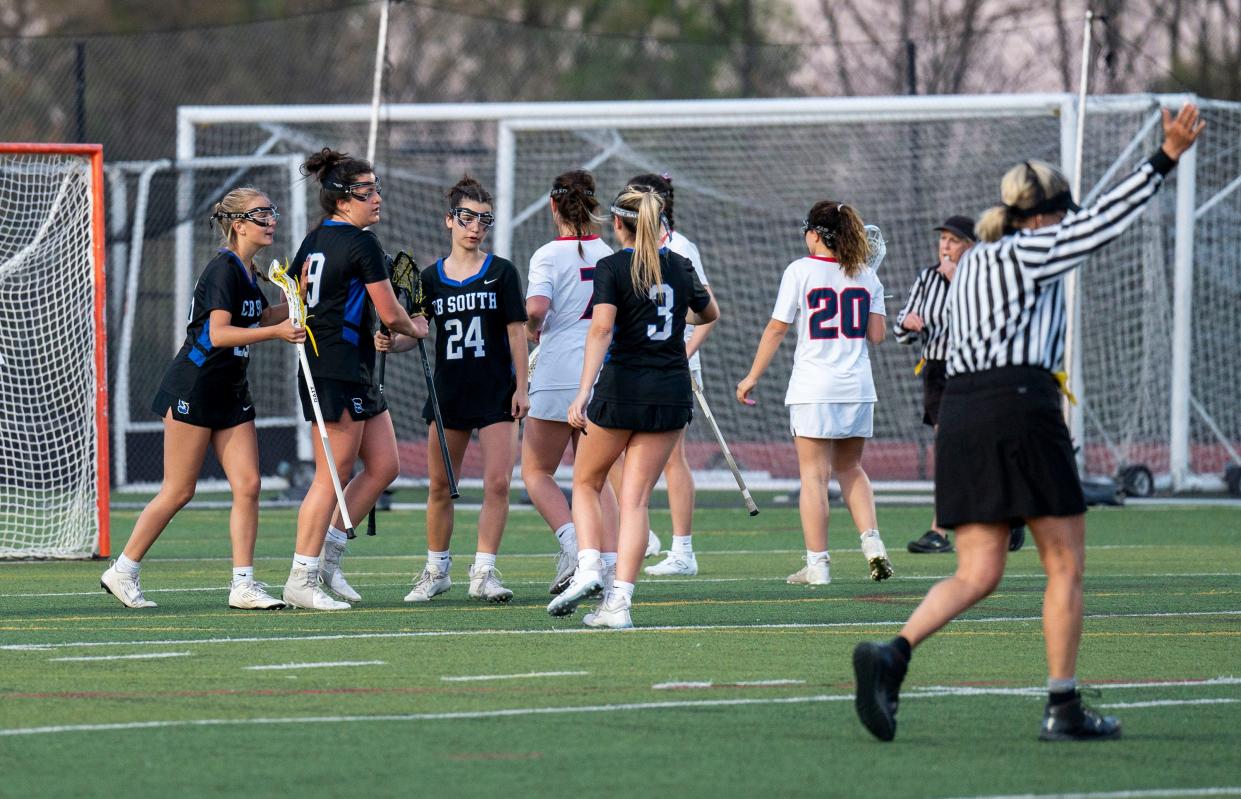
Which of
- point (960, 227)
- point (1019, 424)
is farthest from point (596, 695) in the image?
point (960, 227)

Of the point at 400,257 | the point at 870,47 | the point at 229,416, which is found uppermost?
the point at 870,47

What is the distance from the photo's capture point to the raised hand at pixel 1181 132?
6125 millimetres

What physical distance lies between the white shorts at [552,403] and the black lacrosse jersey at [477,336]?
0.23 m

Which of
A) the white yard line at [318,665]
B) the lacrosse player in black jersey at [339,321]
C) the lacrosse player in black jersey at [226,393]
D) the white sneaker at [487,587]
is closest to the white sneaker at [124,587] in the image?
the lacrosse player in black jersey at [226,393]

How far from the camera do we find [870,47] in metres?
24.7

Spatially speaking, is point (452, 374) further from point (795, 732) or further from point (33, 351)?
point (33, 351)

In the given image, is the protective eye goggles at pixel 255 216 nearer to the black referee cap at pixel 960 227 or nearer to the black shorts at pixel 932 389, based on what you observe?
the black referee cap at pixel 960 227

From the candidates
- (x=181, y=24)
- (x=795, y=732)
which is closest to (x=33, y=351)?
(x=795, y=732)

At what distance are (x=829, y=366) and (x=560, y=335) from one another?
5.69 ft

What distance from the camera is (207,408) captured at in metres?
9.57

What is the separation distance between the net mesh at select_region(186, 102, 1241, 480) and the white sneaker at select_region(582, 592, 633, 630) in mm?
11681

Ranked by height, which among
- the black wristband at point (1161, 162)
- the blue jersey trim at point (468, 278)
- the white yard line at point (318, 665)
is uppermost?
the black wristband at point (1161, 162)

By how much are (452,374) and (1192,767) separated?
4.96 metres

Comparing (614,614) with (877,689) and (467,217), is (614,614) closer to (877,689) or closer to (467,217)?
(467,217)
